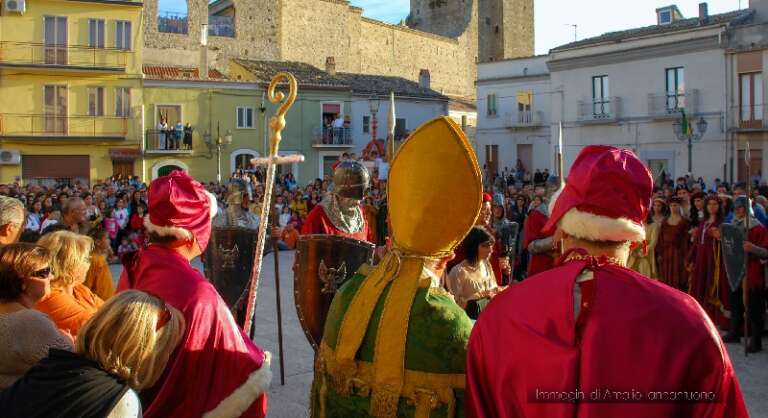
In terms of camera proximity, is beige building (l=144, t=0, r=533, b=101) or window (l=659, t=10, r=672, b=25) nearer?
window (l=659, t=10, r=672, b=25)

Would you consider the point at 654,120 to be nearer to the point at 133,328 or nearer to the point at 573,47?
the point at 573,47

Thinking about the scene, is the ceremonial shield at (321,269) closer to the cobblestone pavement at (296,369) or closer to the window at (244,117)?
the cobblestone pavement at (296,369)

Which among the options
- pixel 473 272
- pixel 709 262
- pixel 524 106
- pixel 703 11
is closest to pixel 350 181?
pixel 473 272

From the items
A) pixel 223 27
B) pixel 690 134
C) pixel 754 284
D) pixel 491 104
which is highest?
Answer: pixel 223 27

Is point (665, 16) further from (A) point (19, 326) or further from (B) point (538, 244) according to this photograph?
(A) point (19, 326)

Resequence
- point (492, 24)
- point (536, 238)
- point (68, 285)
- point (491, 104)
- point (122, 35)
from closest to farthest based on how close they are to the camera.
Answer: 1. point (68, 285)
2. point (536, 238)
3. point (122, 35)
4. point (491, 104)
5. point (492, 24)

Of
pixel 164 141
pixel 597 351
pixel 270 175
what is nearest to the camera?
pixel 597 351

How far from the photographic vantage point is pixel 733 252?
830 centimetres

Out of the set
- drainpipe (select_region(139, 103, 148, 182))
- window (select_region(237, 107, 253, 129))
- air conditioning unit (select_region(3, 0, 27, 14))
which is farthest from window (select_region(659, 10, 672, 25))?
air conditioning unit (select_region(3, 0, 27, 14))

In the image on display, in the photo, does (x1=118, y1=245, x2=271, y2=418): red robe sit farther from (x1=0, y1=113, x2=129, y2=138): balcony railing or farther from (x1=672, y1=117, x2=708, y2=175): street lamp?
(x1=0, y1=113, x2=129, y2=138): balcony railing

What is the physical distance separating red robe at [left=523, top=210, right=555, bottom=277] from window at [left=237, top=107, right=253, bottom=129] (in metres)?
26.8

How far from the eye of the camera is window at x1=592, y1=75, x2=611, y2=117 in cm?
3147

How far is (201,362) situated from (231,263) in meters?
3.29

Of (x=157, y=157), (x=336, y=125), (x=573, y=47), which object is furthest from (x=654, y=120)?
(x=157, y=157)
